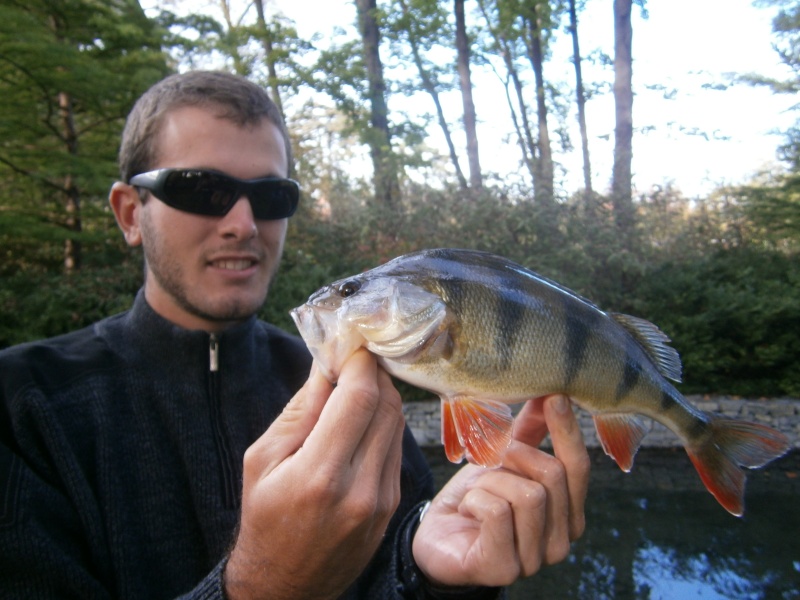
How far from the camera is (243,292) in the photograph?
2309 millimetres

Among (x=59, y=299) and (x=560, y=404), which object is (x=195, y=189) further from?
(x=59, y=299)

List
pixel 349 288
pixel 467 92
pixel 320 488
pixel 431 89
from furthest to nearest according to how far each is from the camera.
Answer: pixel 431 89
pixel 467 92
pixel 349 288
pixel 320 488

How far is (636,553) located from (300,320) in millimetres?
5155

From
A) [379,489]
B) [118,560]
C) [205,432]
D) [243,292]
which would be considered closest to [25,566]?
[118,560]

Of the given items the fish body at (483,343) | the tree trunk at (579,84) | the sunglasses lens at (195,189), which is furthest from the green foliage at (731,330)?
the sunglasses lens at (195,189)

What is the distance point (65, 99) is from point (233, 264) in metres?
9.09

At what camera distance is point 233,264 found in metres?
2.30

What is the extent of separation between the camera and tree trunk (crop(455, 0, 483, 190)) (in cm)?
1447

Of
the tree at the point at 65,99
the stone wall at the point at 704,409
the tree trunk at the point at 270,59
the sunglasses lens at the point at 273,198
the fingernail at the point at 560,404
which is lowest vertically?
the stone wall at the point at 704,409

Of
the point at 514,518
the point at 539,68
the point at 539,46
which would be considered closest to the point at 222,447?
the point at 514,518

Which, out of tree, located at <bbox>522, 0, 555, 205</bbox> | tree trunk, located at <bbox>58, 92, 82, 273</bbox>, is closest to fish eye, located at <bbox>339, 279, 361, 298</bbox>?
tree trunk, located at <bbox>58, 92, 82, 273</bbox>

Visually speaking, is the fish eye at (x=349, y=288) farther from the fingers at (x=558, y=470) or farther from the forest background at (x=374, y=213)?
the forest background at (x=374, y=213)

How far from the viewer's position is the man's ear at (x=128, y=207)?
2.40 meters

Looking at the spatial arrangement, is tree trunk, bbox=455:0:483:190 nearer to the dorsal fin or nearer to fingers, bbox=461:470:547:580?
the dorsal fin
